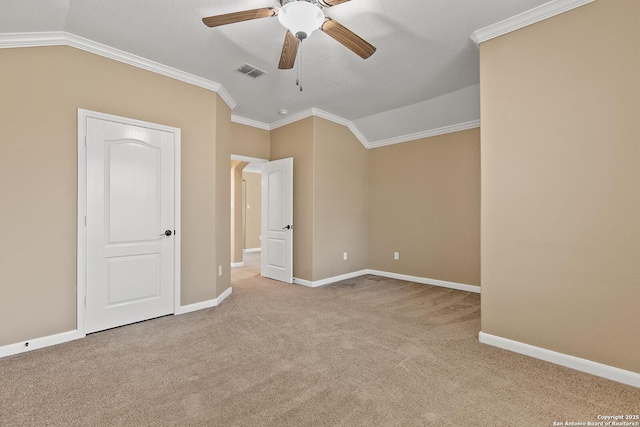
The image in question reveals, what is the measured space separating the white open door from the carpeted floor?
172cm

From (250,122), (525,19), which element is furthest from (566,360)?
(250,122)

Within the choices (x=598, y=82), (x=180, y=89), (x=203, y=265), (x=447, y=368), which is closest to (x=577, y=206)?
(x=598, y=82)

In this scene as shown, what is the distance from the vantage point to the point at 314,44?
9.41ft

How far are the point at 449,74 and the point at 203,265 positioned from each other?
3750mm

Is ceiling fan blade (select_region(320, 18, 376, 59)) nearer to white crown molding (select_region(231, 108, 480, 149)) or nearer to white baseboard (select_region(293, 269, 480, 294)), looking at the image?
white crown molding (select_region(231, 108, 480, 149))

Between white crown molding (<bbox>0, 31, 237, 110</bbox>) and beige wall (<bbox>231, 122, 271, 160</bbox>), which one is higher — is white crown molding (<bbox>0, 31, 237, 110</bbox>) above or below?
above

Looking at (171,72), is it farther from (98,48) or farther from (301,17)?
(301,17)

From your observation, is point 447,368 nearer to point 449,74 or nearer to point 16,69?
point 449,74

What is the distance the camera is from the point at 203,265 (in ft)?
11.9

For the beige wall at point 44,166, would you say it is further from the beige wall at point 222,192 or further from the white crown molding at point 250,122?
the white crown molding at point 250,122

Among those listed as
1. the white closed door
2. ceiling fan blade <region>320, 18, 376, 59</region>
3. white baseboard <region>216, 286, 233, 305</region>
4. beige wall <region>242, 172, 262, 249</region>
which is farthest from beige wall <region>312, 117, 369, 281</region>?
beige wall <region>242, 172, 262, 249</region>

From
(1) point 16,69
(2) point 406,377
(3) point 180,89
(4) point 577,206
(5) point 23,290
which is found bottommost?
(2) point 406,377

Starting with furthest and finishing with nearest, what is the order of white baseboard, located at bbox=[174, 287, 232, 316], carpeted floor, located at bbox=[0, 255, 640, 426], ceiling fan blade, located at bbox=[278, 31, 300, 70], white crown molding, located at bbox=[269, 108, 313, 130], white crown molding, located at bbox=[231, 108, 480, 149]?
white crown molding, located at bbox=[269, 108, 313, 130] < white crown molding, located at bbox=[231, 108, 480, 149] < white baseboard, located at bbox=[174, 287, 232, 316] < ceiling fan blade, located at bbox=[278, 31, 300, 70] < carpeted floor, located at bbox=[0, 255, 640, 426]

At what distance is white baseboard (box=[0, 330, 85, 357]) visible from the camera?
2.42m
